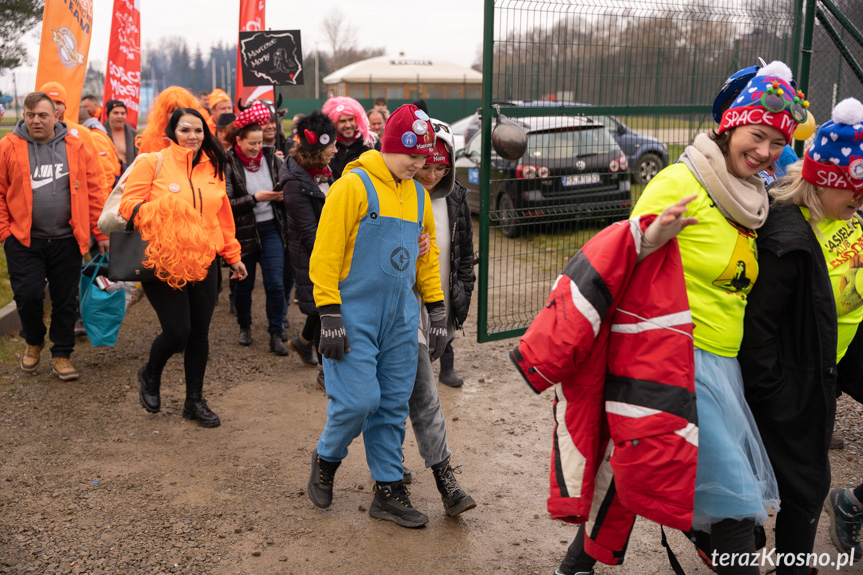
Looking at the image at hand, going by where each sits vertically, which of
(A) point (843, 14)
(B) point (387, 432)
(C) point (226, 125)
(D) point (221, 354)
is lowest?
(D) point (221, 354)

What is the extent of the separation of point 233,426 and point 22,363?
2.17 metres

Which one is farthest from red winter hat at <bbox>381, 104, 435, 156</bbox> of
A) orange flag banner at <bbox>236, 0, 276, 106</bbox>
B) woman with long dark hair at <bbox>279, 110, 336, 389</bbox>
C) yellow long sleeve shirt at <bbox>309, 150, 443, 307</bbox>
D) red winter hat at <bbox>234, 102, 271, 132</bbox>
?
orange flag banner at <bbox>236, 0, 276, 106</bbox>

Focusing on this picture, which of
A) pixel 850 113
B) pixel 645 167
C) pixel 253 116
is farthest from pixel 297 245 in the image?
pixel 850 113

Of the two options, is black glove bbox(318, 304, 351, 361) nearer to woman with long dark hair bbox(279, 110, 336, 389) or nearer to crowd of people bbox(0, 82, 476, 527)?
crowd of people bbox(0, 82, 476, 527)

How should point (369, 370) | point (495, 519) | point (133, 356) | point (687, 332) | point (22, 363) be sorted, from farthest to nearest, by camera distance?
1. point (133, 356)
2. point (22, 363)
3. point (495, 519)
4. point (369, 370)
5. point (687, 332)

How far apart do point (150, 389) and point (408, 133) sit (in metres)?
2.81

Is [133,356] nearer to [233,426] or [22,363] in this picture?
[22,363]

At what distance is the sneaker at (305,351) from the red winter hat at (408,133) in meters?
3.07

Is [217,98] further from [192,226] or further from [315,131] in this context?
[192,226]

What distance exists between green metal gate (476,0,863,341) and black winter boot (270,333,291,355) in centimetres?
173

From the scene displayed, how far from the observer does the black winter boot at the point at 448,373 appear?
5.93 meters

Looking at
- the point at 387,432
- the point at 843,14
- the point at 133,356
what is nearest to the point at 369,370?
the point at 387,432

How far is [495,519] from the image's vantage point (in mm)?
3975

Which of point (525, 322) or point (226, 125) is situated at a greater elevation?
point (226, 125)
